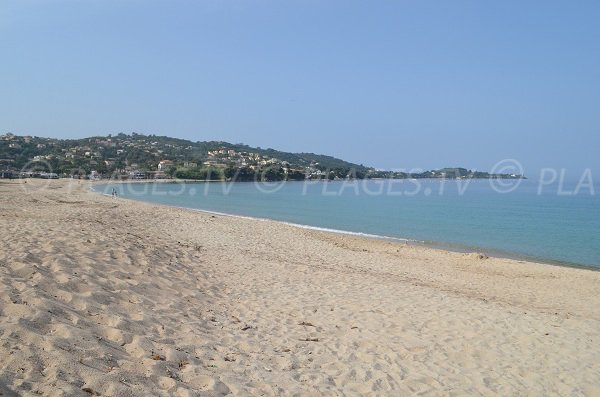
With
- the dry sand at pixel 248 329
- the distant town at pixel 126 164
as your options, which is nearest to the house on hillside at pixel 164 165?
the distant town at pixel 126 164

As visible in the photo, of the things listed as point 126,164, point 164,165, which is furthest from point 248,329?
point 126,164

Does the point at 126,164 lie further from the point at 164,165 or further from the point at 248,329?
the point at 248,329

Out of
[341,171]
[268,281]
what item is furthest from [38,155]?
[268,281]

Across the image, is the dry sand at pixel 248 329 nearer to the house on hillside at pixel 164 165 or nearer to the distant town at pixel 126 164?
the distant town at pixel 126 164

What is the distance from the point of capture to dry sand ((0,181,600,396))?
4.04 meters

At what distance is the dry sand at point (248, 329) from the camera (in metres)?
4.04

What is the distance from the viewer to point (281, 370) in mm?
4812

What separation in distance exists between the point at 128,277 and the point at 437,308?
17.9ft

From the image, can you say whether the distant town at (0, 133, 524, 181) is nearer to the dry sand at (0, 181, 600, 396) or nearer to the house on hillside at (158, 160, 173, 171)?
the house on hillside at (158, 160, 173, 171)

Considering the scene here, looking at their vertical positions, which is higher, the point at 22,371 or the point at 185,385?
the point at 22,371

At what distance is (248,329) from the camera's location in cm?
620

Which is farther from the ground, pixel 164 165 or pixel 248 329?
pixel 248 329

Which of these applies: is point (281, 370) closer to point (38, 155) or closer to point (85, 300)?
point (85, 300)

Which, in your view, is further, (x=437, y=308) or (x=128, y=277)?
(x=437, y=308)
